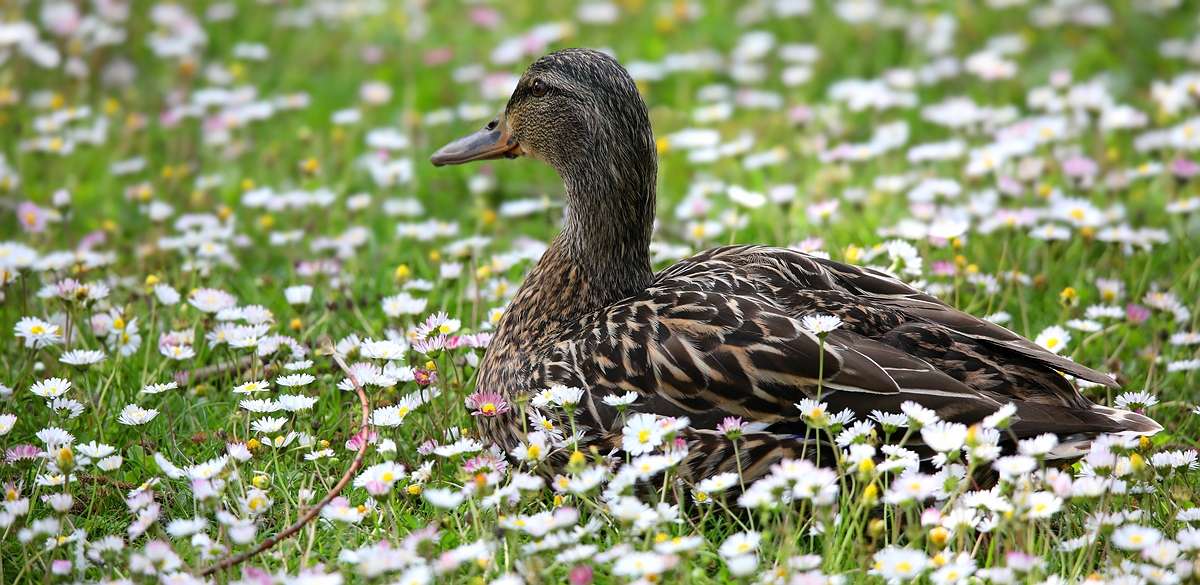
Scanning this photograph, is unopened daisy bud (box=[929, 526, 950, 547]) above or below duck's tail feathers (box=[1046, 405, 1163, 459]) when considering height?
below

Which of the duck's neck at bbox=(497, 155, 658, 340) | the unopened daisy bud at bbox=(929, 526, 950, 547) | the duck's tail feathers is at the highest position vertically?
the duck's neck at bbox=(497, 155, 658, 340)

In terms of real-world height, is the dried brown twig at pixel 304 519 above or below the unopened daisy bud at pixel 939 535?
above

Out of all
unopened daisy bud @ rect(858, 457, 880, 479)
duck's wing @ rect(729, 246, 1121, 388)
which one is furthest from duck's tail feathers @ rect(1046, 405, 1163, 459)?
unopened daisy bud @ rect(858, 457, 880, 479)

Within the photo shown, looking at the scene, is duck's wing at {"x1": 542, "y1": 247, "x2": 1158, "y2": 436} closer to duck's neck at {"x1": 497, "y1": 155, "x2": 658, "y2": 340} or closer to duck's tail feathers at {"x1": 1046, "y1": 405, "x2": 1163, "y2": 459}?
duck's tail feathers at {"x1": 1046, "y1": 405, "x2": 1163, "y2": 459}

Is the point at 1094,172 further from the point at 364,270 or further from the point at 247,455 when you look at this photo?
the point at 247,455

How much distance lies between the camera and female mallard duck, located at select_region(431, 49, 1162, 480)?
3303 millimetres

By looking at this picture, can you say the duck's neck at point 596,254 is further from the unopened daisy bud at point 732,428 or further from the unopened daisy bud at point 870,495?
the unopened daisy bud at point 870,495

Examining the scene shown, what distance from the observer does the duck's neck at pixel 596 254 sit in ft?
13.0

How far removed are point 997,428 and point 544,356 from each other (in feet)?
4.60

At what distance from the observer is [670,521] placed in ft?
9.47

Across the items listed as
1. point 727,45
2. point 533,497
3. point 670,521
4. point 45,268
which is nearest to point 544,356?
point 533,497

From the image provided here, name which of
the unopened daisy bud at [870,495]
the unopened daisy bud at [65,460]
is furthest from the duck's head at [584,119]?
the unopened daisy bud at [65,460]

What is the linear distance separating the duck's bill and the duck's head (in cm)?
4

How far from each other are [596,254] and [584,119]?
460 mm
